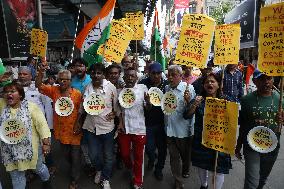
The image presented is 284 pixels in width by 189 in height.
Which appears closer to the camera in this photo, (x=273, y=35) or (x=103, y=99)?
(x=273, y=35)

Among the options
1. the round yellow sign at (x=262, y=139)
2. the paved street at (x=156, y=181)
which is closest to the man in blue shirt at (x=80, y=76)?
the paved street at (x=156, y=181)

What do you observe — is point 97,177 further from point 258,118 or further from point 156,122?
point 258,118

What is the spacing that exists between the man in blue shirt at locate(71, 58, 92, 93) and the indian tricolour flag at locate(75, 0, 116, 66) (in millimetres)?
605

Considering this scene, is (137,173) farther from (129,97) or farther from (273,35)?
(273,35)

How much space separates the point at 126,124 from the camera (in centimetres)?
483

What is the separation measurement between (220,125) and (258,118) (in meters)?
0.44

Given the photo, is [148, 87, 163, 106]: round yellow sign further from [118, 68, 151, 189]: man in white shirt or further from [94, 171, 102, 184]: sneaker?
[94, 171, 102, 184]: sneaker

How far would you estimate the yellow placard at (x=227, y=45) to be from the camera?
15.0ft

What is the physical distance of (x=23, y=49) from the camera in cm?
863

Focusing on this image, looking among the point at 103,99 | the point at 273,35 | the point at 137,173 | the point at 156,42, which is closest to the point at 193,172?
the point at 137,173

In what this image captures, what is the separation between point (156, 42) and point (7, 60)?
3.79 meters

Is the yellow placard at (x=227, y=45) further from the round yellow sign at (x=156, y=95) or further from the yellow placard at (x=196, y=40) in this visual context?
the round yellow sign at (x=156, y=95)

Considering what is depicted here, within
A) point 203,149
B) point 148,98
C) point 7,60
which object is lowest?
point 203,149

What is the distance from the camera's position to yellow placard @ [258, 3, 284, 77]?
11.9 ft
